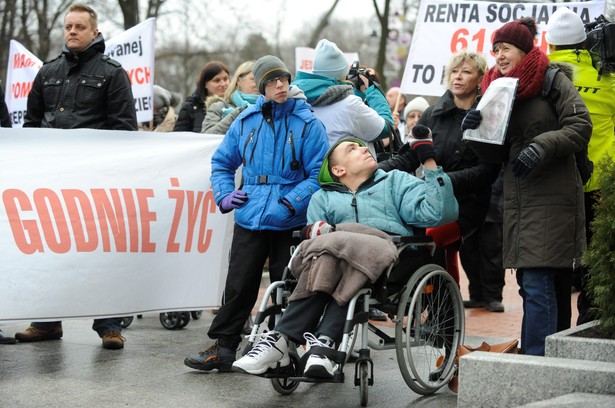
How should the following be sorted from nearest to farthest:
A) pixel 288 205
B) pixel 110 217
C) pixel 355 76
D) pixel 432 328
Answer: pixel 432 328 < pixel 288 205 < pixel 110 217 < pixel 355 76

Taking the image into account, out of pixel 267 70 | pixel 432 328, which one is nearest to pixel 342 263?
pixel 432 328

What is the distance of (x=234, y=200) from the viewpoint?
21.0 ft

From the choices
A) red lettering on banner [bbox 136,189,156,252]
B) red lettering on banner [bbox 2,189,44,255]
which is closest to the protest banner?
red lettering on banner [bbox 136,189,156,252]

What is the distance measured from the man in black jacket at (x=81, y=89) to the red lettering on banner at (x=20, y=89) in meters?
4.16

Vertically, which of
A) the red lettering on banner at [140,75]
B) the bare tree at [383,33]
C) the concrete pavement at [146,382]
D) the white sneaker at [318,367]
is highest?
the bare tree at [383,33]

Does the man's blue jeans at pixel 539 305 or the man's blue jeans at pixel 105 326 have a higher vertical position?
the man's blue jeans at pixel 539 305

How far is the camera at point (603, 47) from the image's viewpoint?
643 cm

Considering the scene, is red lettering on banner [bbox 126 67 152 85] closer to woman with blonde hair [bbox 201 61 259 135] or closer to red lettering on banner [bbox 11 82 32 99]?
red lettering on banner [bbox 11 82 32 99]

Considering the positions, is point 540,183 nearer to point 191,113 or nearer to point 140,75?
point 191,113

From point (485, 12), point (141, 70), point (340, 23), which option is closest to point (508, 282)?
point (485, 12)

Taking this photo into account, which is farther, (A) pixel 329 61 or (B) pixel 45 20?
(B) pixel 45 20

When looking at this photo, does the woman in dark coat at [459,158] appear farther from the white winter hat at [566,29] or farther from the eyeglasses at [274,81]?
the eyeglasses at [274,81]

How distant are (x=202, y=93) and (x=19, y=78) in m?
3.12

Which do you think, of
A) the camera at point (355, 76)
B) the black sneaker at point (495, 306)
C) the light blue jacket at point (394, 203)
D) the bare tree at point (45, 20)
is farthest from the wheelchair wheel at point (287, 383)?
the bare tree at point (45, 20)
